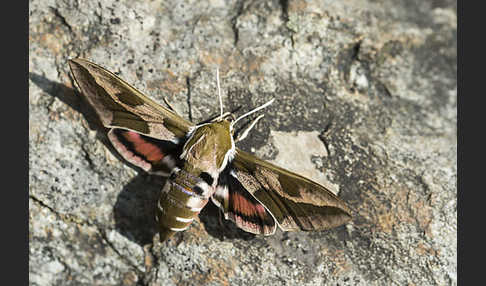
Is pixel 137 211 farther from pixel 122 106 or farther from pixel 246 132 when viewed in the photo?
pixel 246 132

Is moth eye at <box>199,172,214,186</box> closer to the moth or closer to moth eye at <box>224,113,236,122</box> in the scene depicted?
the moth

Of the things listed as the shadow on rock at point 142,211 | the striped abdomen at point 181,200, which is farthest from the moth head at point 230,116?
the shadow on rock at point 142,211

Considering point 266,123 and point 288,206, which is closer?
point 288,206

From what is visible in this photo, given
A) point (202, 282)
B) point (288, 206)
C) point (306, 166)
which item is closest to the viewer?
point (288, 206)

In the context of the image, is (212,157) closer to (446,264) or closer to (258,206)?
(258,206)

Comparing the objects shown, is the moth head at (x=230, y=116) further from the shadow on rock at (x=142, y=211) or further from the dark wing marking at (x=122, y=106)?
the shadow on rock at (x=142, y=211)

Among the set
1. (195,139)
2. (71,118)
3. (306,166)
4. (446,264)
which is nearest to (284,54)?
(306,166)
